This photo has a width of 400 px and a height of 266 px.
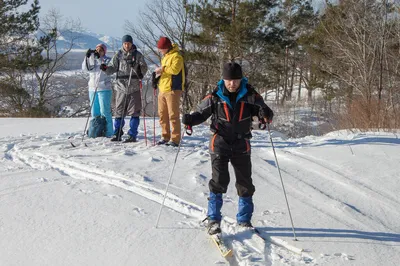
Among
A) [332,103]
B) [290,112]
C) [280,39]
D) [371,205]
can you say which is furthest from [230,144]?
[332,103]

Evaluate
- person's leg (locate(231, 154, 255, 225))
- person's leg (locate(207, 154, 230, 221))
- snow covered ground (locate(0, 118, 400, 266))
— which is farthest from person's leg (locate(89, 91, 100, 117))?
person's leg (locate(231, 154, 255, 225))

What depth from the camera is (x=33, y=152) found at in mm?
6461

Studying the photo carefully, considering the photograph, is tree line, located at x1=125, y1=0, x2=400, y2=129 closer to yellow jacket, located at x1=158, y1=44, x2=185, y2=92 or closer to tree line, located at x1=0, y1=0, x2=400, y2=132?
tree line, located at x1=0, y1=0, x2=400, y2=132

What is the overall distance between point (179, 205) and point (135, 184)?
33.1 inches

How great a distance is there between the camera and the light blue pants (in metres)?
7.27

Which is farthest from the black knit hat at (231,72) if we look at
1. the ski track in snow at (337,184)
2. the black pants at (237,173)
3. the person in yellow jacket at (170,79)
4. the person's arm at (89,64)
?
the person's arm at (89,64)

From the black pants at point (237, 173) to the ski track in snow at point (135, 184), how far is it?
1.33ft

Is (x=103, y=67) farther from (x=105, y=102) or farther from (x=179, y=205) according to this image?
(x=179, y=205)

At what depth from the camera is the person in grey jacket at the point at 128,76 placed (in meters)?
6.80

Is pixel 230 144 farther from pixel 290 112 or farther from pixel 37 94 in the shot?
pixel 37 94

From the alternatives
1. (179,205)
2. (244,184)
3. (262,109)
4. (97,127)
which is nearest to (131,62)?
(97,127)

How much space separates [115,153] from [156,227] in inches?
109

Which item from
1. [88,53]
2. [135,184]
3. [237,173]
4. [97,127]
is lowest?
[135,184]

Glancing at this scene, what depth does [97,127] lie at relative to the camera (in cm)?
754
